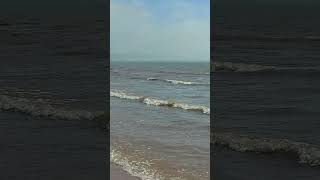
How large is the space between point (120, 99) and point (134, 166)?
699 centimetres
